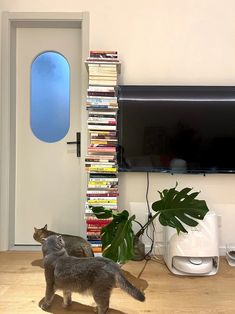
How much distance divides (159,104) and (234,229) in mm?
1313

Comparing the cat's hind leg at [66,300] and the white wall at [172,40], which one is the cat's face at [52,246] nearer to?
the cat's hind leg at [66,300]

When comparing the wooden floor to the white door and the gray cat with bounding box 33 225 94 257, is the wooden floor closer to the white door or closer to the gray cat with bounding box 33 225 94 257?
the gray cat with bounding box 33 225 94 257

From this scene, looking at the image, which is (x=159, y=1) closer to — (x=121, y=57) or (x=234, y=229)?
(x=121, y=57)

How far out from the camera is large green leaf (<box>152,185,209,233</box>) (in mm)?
1983

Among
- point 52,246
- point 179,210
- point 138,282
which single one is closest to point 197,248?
point 179,210

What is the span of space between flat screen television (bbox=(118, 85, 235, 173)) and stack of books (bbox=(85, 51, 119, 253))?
5.3 inches

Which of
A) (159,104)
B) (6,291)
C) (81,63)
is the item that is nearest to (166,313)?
(6,291)

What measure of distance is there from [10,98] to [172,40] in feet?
5.18

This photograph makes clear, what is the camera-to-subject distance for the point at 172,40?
2.56m

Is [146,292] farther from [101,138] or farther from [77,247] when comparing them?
[101,138]

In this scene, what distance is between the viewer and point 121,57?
256 cm

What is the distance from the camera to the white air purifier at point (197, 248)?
204cm

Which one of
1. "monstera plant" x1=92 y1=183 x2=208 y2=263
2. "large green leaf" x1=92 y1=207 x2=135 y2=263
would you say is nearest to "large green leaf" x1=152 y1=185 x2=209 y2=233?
"monstera plant" x1=92 y1=183 x2=208 y2=263

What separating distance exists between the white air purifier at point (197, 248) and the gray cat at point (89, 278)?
72cm
